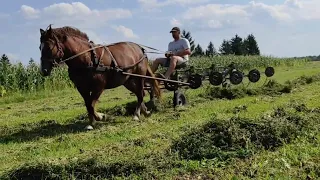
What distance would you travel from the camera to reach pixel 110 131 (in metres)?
8.59

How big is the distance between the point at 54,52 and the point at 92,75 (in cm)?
98

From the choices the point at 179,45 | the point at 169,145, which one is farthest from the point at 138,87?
the point at 169,145

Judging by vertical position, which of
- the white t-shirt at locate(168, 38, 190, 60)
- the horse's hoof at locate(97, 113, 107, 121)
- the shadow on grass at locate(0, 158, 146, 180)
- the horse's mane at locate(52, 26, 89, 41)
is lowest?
the shadow on grass at locate(0, 158, 146, 180)

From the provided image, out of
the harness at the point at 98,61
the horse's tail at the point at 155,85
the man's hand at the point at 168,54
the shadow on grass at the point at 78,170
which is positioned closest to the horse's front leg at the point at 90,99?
the harness at the point at 98,61

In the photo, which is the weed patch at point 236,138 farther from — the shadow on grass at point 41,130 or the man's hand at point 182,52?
the man's hand at point 182,52

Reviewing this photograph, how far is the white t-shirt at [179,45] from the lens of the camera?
38.5ft

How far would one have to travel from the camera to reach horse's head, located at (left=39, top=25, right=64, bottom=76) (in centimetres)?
820

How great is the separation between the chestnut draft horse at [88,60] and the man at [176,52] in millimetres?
1330

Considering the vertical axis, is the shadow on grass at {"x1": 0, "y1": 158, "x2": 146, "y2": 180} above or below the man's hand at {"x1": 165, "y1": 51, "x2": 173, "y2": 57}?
below

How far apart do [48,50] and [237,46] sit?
72.9 m

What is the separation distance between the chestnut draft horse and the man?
1330 mm

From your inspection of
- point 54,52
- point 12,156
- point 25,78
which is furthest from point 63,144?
point 25,78

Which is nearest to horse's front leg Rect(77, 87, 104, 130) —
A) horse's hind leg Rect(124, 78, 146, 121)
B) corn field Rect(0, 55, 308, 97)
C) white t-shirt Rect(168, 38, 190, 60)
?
horse's hind leg Rect(124, 78, 146, 121)

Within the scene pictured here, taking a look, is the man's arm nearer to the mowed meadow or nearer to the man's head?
the man's head
